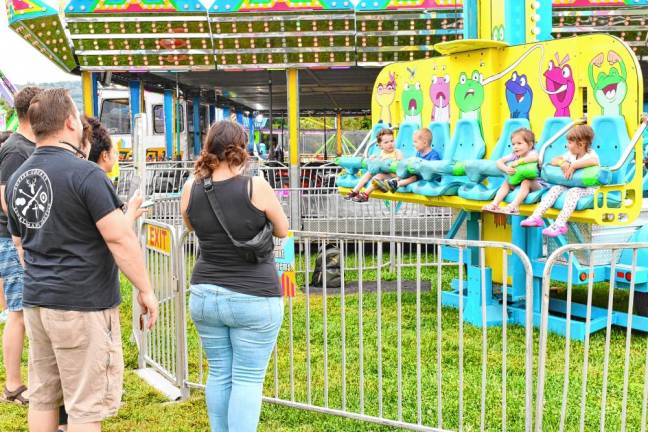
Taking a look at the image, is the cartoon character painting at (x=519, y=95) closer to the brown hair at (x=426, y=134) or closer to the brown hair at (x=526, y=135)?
the brown hair at (x=526, y=135)

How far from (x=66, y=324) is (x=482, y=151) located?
179 inches

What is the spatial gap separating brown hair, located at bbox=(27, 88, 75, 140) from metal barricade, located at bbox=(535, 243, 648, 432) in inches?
88.7

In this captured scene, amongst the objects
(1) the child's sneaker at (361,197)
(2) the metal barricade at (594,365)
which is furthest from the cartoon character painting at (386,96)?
(2) the metal barricade at (594,365)

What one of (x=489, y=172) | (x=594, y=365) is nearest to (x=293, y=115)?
(x=489, y=172)

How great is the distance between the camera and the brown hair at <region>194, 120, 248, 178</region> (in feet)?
11.9

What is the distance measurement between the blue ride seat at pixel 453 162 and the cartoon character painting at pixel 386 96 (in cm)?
164

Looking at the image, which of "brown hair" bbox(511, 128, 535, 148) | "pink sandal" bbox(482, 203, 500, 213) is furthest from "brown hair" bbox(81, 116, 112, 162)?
"brown hair" bbox(511, 128, 535, 148)

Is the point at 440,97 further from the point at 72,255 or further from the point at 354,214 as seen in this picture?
the point at 72,255

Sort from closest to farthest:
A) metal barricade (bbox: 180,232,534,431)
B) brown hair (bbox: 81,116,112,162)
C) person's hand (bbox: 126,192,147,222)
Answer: person's hand (bbox: 126,192,147,222) → metal barricade (bbox: 180,232,534,431) → brown hair (bbox: 81,116,112,162)

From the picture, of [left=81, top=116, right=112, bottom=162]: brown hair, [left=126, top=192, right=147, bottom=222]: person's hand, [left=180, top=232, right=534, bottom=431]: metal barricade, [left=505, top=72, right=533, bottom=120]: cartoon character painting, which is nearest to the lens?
[left=126, top=192, right=147, bottom=222]: person's hand

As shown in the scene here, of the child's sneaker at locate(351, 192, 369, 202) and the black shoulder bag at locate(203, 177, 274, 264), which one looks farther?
the child's sneaker at locate(351, 192, 369, 202)

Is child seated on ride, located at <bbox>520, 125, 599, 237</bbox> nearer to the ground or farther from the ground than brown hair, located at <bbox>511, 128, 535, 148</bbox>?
nearer to the ground

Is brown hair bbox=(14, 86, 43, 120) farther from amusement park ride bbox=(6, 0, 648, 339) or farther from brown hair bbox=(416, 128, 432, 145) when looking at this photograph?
brown hair bbox=(416, 128, 432, 145)

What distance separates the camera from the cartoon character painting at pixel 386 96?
879cm
